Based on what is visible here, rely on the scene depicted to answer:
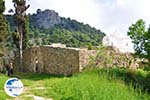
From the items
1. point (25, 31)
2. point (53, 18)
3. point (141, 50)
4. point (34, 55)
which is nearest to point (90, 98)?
point (141, 50)

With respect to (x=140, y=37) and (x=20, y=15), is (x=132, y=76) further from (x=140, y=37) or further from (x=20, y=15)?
(x=20, y=15)

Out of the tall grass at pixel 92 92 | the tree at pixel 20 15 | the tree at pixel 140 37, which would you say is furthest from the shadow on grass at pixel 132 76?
the tree at pixel 20 15

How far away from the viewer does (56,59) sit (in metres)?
22.6

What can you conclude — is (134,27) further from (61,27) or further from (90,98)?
(61,27)

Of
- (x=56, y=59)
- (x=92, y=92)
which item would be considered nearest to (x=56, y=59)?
(x=56, y=59)

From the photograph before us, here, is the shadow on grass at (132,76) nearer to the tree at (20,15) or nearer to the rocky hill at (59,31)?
the tree at (20,15)

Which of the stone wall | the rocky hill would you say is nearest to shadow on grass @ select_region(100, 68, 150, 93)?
the stone wall

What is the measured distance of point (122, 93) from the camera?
11445mm

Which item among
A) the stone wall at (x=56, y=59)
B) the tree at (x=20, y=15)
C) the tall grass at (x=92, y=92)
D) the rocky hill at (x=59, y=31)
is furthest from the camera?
the rocky hill at (x=59, y=31)

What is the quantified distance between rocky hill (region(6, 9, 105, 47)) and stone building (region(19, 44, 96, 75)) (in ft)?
40.7

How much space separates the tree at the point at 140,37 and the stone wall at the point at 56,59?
293 cm

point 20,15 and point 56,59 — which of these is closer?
point 56,59

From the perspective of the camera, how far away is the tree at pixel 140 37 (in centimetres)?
1798

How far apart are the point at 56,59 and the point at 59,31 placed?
3008 cm
